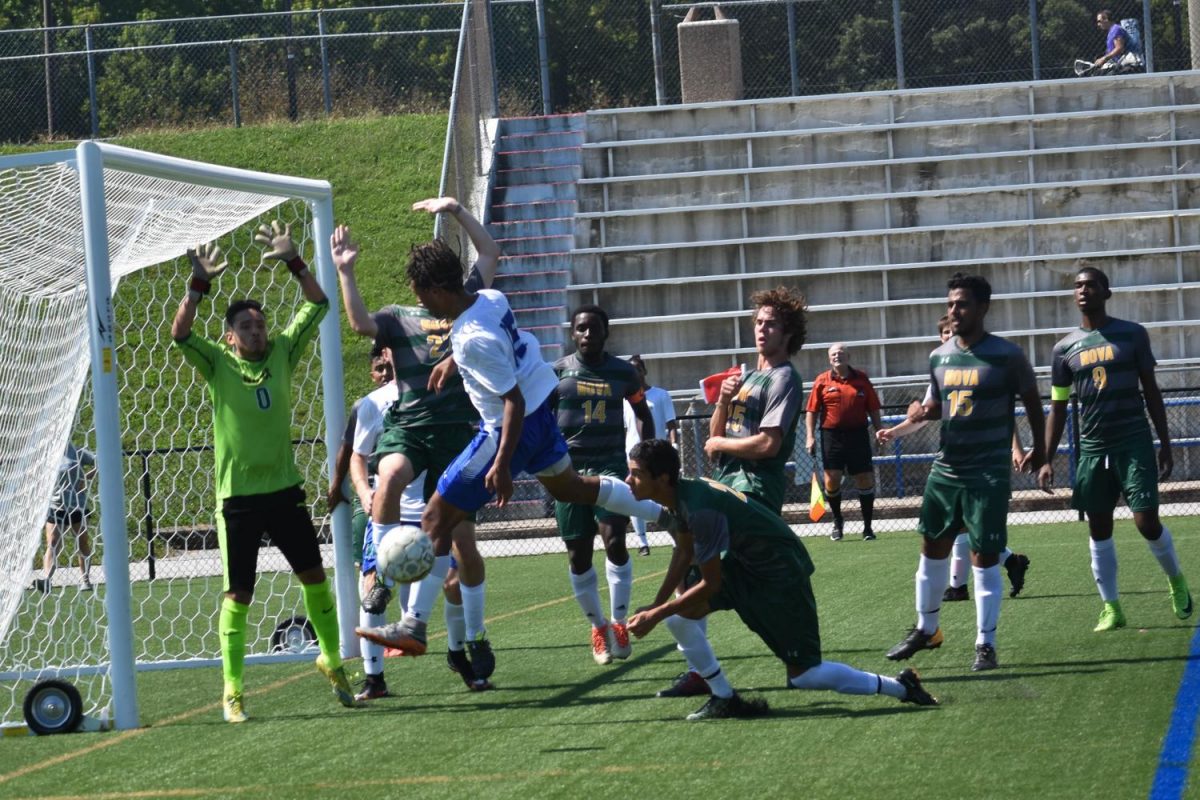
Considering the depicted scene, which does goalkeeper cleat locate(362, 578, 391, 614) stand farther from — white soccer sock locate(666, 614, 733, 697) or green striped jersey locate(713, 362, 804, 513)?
green striped jersey locate(713, 362, 804, 513)

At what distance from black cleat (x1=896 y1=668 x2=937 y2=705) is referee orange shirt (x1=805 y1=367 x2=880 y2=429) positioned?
10.2 metres

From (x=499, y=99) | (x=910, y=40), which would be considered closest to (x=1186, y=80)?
(x=910, y=40)

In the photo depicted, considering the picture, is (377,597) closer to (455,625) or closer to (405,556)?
(405,556)

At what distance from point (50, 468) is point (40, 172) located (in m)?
1.64

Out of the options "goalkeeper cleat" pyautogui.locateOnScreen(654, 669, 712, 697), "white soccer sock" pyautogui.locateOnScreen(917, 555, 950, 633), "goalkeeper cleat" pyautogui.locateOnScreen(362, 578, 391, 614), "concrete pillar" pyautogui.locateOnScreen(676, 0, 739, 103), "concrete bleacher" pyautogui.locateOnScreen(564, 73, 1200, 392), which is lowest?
"goalkeeper cleat" pyautogui.locateOnScreen(654, 669, 712, 697)

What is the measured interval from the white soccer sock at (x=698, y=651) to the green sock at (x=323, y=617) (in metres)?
A: 1.94

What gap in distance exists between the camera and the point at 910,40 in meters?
25.8

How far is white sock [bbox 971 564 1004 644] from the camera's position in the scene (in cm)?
819

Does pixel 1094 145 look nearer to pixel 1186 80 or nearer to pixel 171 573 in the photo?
pixel 1186 80

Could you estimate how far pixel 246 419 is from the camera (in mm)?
8094

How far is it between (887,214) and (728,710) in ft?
55.7

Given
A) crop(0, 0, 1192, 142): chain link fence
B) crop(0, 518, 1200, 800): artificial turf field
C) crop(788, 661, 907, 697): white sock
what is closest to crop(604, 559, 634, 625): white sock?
crop(0, 518, 1200, 800): artificial turf field

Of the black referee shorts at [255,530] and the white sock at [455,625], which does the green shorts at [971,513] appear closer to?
the white sock at [455,625]

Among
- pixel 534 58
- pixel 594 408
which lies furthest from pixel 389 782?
pixel 534 58
